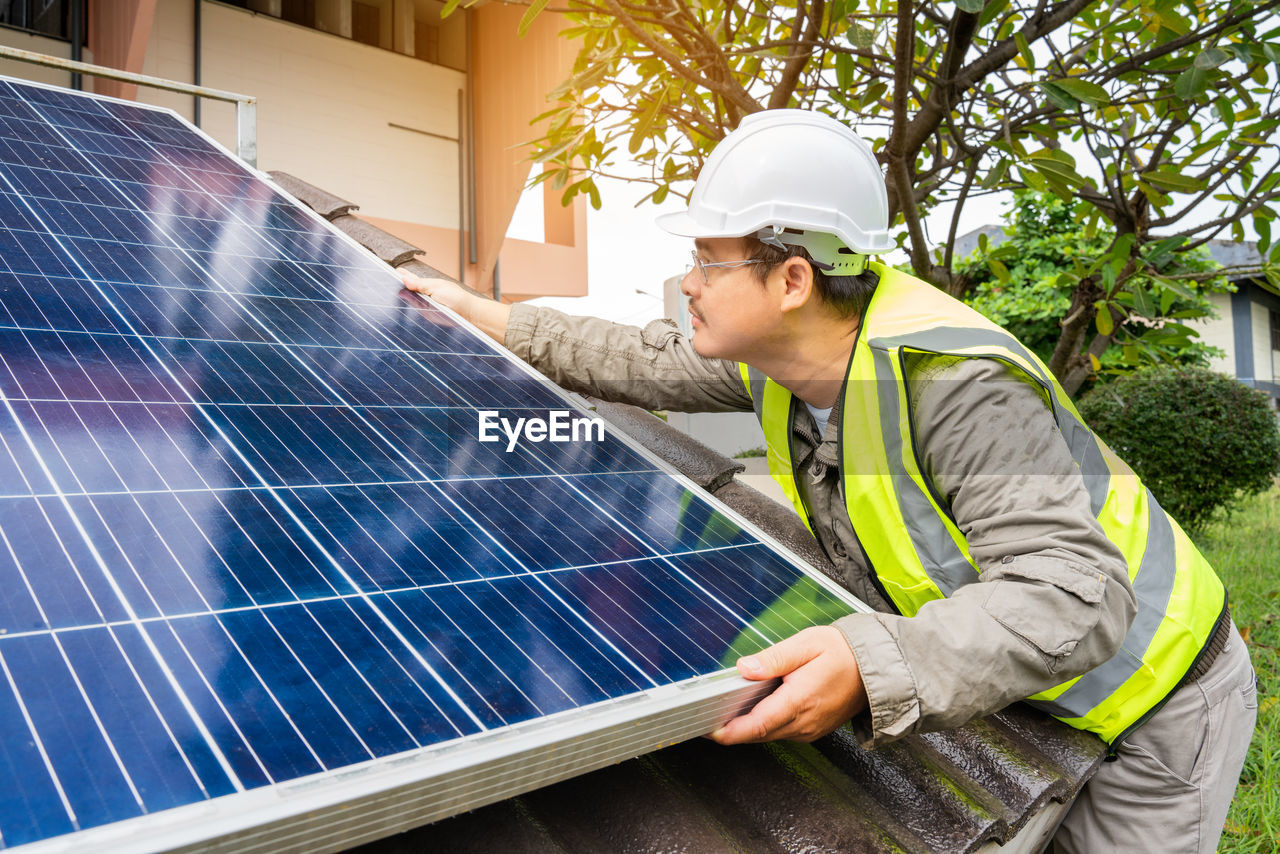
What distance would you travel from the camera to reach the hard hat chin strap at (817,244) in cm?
288

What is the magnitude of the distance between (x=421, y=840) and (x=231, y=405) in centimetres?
122

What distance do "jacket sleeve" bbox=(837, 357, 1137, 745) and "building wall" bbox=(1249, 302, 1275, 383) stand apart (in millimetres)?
38202

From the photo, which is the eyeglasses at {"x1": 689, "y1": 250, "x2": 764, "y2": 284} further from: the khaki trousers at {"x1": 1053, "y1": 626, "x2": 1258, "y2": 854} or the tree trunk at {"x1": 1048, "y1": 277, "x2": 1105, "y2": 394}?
the tree trunk at {"x1": 1048, "y1": 277, "x2": 1105, "y2": 394}

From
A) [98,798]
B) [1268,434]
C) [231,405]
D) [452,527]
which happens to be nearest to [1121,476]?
[452,527]

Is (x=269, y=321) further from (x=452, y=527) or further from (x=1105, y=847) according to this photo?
(x=1105, y=847)

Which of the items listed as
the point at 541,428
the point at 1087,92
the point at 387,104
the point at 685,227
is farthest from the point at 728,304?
the point at 387,104

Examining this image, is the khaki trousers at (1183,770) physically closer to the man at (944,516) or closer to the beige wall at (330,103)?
the man at (944,516)

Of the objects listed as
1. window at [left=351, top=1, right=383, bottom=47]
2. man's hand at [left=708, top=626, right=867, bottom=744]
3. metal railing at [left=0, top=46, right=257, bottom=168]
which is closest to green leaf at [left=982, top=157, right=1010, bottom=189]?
man's hand at [left=708, top=626, right=867, bottom=744]

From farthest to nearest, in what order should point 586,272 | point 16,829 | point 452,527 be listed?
1. point 586,272
2. point 452,527
3. point 16,829

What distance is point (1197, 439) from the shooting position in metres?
12.0

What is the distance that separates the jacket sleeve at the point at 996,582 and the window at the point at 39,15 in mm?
13018

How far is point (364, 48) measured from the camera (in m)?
14.3

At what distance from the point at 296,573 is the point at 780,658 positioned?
1.00 metres

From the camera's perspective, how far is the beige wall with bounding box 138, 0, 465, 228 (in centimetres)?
1264
